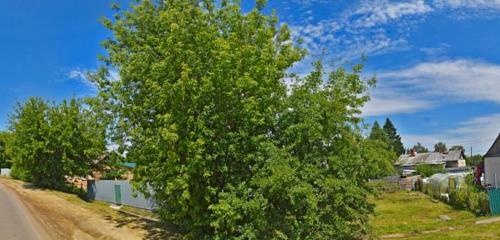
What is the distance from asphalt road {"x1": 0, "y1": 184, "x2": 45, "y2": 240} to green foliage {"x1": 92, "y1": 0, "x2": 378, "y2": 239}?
4.89 meters

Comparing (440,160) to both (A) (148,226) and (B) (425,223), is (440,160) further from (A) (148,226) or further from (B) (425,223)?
(A) (148,226)

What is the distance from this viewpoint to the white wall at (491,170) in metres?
35.8

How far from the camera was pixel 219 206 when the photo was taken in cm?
1126

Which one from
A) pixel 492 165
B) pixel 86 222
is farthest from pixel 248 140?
pixel 492 165

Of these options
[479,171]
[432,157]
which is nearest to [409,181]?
[479,171]

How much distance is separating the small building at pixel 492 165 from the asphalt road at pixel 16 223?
33.0 metres

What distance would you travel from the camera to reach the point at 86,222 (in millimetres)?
18859

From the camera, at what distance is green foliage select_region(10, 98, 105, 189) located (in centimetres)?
3058

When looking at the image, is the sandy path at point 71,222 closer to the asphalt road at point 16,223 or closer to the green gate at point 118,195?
the asphalt road at point 16,223

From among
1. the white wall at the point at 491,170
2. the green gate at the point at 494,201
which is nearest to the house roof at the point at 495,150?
the white wall at the point at 491,170

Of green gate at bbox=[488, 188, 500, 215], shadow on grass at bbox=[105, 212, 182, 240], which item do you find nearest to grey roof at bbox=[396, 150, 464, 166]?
green gate at bbox=[488, 188, 500, 215]

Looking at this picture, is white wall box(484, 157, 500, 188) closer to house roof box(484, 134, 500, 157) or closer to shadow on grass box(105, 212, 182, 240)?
house roof box(484, 134, 500, 157)

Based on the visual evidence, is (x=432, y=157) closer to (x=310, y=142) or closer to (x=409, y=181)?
(x=409, y=181)

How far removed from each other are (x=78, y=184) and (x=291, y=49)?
27306 mm
